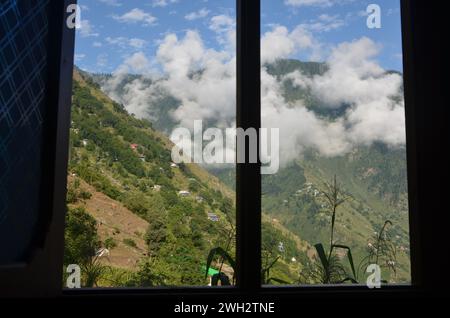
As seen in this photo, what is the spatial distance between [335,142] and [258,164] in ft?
1.69

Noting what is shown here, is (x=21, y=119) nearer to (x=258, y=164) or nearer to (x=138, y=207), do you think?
(x=138, y=207)

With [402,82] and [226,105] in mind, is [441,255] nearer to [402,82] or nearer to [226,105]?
[402,82]

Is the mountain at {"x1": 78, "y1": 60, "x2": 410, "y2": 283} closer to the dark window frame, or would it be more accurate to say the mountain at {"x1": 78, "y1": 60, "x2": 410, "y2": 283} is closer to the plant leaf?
the dark window frame

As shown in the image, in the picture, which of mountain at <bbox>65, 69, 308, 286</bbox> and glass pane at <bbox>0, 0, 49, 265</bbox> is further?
mountain at <bbox>65, 69, 308, 286</bbox>

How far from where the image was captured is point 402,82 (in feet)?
5.28

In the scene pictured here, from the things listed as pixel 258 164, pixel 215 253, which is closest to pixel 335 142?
pixel 258 164

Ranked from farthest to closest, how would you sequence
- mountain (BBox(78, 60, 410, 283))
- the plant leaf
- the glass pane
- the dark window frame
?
1. mountain (BBox(78, 60, 410, 283))
2. the plant leaf
3. the dark window frame
4. the glass pane

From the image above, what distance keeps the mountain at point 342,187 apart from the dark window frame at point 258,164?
15cm

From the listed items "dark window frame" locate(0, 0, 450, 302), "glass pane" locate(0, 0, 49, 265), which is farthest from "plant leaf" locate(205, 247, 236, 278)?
"glass pane" locate(0, 0, 49, 265)

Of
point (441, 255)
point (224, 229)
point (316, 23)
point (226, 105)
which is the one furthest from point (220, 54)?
point (441, 255)

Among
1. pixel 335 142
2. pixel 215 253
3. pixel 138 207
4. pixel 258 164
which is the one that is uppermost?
pixel 335 142

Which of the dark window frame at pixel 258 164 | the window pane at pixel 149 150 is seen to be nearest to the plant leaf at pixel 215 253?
the window pane at pixel 149 150

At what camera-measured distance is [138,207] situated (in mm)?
1632

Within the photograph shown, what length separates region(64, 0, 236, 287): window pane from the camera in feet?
5.13
